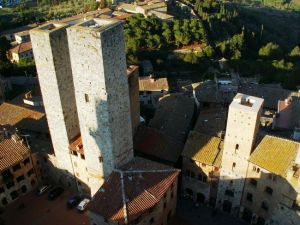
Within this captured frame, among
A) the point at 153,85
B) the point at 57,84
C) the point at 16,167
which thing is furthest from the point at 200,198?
the point at 153,85

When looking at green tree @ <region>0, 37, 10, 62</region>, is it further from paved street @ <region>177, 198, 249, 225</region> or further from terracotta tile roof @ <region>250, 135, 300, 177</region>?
terracotta tile roof @ <region>250, 135, 300, 177</region>

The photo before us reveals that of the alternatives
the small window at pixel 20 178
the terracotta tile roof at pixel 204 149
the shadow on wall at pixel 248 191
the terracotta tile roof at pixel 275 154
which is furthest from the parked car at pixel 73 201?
the terracotta tile roof at pixel 275 154

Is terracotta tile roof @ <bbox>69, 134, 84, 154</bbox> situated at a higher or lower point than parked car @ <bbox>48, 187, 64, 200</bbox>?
higher

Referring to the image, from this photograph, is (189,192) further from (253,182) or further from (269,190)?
(269,190)

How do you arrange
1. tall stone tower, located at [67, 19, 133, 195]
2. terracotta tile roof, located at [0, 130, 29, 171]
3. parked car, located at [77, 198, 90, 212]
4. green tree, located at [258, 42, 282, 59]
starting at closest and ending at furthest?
tall stone tower, located at [67, 19, 133, 195]
terracotta tile roof, located at [0, 130, 29, 171]
parked car, located at [77, 198, 90, 212]
green tree, located at [258, 42, 282, 59]

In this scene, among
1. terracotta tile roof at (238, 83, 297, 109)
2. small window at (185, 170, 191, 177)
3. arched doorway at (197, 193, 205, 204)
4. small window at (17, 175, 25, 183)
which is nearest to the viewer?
small window at (17, 175, 25, 183)

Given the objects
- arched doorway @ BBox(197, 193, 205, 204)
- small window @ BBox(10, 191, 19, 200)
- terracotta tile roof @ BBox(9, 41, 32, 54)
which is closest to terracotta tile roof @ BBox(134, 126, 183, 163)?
arched doorway @ BBox(197, 193, 205, 204)

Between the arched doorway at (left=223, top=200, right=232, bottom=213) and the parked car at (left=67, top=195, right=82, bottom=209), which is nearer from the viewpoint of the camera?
the parked car at (left=67, top=195, right=82, bottom=209)
